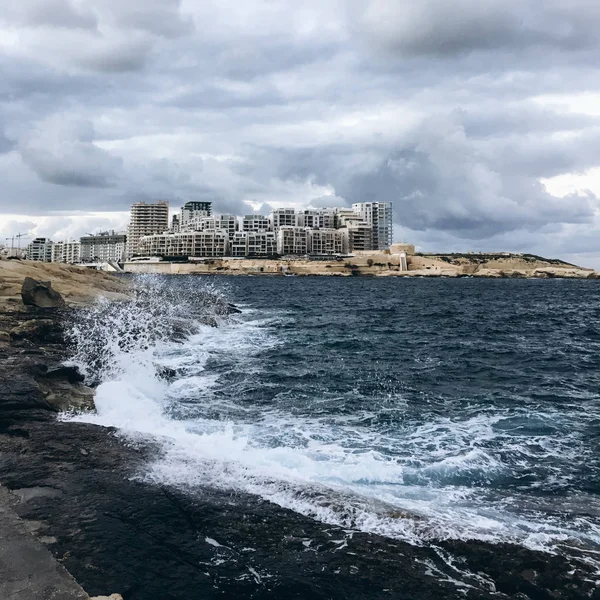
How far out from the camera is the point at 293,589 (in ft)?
22.6

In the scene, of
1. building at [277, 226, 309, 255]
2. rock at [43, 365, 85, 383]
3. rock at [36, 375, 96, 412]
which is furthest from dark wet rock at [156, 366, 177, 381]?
building at [277, 226, 309, 255]

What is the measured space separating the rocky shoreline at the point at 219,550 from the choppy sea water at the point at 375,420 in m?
0.50

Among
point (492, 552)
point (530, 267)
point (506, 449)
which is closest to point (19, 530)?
point (492, 552)

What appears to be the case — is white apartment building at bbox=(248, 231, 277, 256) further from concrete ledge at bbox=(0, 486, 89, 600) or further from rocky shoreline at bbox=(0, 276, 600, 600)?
concrete ledge at bbox=(0, 486, 89, 600)

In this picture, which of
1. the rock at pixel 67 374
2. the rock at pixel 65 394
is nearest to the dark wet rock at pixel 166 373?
the rock at pixel 67 374

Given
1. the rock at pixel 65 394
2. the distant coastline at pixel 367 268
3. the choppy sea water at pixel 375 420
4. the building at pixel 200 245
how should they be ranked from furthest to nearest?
the building at pixel 200 245, the distant coastline at pixel 367 268, the rock at pixel 65 394, the choppy sea water at pixel 375 420

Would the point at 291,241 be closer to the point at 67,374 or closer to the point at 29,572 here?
the point at 67,374

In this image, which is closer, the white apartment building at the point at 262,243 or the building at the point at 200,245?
the building at the point at 200,245

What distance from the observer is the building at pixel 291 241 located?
195000 mm

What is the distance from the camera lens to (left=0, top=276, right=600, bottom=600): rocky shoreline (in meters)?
6.92

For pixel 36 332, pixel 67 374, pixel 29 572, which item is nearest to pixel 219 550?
pixel 29 572

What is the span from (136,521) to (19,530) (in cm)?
176

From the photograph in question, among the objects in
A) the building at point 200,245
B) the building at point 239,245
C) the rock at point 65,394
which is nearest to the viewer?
the rock at point 65,394

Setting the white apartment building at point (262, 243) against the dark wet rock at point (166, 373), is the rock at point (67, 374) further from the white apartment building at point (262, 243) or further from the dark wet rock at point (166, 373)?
the white apartment building at point (262, 243)
